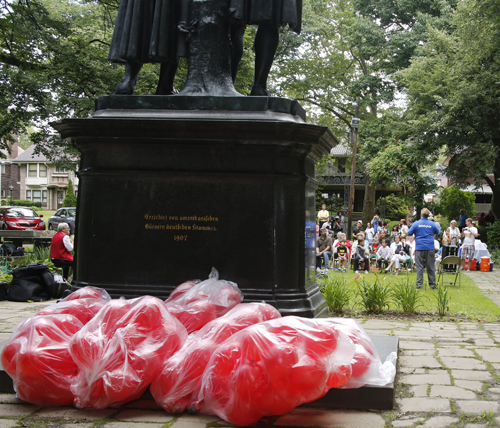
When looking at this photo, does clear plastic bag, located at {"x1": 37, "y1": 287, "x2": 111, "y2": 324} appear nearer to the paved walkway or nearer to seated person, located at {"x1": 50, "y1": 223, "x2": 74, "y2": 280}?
the paved walkway

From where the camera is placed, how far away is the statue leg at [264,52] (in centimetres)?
538

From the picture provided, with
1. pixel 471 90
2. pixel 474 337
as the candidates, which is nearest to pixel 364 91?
pixel 471 90

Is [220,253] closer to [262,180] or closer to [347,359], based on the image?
[262,180]

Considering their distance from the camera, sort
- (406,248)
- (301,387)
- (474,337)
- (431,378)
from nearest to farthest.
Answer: (301,387)
(431,378)
(474,337)
(406,248)

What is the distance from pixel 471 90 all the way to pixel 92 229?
78.5ft

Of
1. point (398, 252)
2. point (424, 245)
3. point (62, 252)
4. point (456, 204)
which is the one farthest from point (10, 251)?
point (456, 204)

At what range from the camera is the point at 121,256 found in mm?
4934

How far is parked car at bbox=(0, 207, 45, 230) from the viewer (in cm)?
3366

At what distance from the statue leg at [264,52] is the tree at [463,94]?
19.5 m

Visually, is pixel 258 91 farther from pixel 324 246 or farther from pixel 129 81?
pixel 324 246

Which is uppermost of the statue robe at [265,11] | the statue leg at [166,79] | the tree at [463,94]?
the tree at [463,94]

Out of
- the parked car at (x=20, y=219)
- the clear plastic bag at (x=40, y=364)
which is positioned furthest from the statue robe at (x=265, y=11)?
Answer: the parked car at (x=20, y=219)

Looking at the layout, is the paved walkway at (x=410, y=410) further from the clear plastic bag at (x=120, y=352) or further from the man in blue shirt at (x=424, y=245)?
the man in blue shirt at (x=424, y=245)

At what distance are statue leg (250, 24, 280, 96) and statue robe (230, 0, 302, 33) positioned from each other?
12 cm
